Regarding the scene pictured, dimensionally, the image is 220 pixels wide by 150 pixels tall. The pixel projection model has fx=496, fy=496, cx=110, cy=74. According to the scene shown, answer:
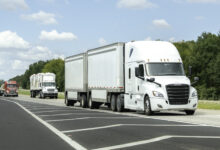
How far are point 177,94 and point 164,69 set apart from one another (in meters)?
1.62

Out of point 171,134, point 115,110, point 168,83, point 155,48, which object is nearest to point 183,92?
point 168,83

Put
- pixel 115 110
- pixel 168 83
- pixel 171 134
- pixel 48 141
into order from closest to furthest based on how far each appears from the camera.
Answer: pixel 48 141 → pixel 171 134 → pixel 168 83 → pixel 115 110

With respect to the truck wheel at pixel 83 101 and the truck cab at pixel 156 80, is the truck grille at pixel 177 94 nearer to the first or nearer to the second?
the truck cab at pixel 156 80

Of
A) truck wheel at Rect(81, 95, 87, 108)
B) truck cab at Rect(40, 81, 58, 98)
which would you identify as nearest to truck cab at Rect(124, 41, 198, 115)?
truck wheel at Rect(81, 95, 87, 108)

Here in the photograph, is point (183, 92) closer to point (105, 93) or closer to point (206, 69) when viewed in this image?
point (105, 93)

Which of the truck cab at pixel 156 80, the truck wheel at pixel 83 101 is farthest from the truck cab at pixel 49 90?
the truck cab at pixel 156 80

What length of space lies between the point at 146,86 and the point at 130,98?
244 centimetres

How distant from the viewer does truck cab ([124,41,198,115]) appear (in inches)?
862

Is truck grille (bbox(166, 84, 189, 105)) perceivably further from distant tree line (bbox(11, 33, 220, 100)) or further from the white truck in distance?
distant tree line (bbox(11, 33, 220, 100))

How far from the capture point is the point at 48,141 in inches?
452

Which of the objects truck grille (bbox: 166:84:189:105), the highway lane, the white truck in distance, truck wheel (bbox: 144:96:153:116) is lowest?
the highway lane

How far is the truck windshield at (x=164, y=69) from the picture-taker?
900 inches

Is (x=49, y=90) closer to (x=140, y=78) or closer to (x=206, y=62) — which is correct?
(x=206, y=62)

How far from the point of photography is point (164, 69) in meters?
23.0
